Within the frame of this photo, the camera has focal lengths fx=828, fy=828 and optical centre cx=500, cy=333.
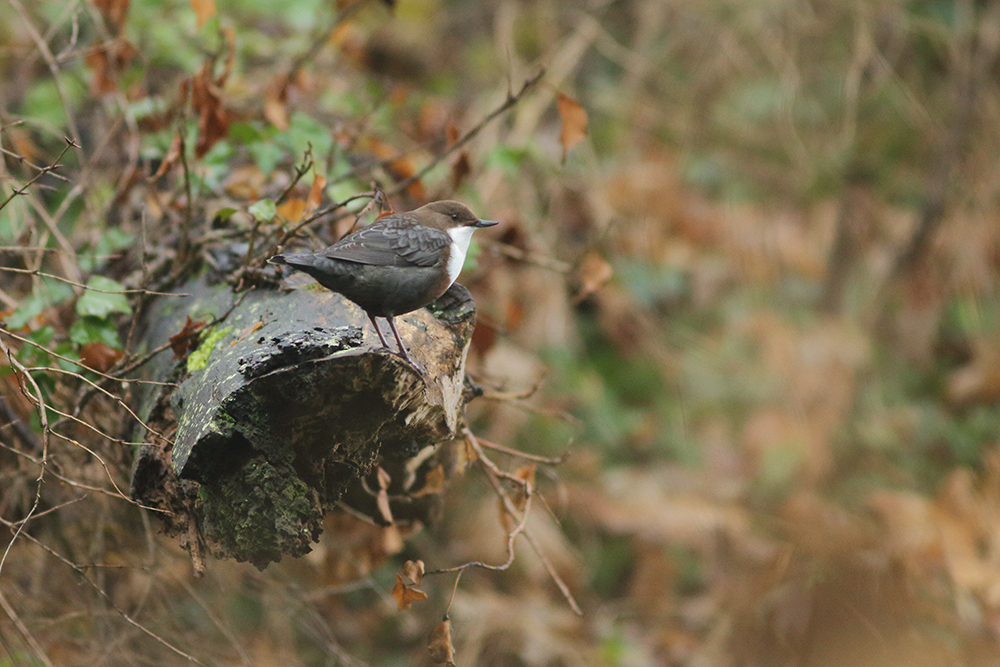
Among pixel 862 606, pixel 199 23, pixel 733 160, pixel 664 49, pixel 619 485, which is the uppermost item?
pixel 199 23

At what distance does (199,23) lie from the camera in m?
2.93

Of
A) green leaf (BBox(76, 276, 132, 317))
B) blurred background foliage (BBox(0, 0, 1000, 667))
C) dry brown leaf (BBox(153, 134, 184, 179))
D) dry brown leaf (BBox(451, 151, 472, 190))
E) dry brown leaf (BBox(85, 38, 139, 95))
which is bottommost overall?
blurred background foliage (BBox(0, 0, 1000, 667))

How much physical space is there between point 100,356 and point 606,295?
13.4ft

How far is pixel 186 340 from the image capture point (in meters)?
2.28

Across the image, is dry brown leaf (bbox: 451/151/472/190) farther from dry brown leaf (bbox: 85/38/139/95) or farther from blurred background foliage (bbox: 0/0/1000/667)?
dry brown leaf (bbox: 85/38/139/95)

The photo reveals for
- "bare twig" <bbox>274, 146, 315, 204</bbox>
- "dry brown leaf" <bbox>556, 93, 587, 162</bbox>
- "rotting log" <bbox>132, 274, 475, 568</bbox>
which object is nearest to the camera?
"rotting log" <bbox>132, 274, 475, 568</bbox>

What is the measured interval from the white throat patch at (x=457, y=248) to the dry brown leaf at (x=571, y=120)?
2.12 feet

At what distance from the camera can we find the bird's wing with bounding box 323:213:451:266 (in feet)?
6.73

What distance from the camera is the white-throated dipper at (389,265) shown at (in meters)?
2.01

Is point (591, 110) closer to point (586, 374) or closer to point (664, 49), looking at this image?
point (664, 49)

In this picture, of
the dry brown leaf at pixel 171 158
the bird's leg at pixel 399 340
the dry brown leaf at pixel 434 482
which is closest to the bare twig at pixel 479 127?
the dry brown leaf at pixel 171 158

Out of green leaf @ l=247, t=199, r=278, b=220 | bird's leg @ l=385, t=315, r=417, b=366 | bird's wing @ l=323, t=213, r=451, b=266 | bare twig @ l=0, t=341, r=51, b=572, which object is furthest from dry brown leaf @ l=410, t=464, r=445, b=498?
bare twig @ l=0, t=341, r=51, b=572

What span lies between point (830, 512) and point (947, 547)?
0.76 m

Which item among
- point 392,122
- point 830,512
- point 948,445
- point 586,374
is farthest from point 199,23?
point 948,445
